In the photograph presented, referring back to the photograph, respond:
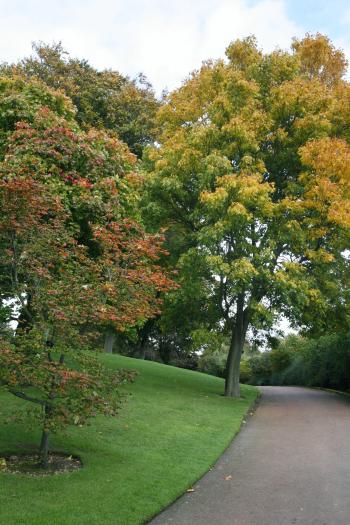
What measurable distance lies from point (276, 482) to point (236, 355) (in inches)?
427

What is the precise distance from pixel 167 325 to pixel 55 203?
11.5 meters

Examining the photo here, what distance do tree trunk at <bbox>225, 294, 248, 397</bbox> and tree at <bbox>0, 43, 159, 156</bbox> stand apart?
970 centimetres

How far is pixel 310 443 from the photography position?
1112cm

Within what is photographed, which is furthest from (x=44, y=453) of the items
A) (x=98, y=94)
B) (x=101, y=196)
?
(x=98, y=94)

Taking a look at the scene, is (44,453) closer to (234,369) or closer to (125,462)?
(125,462)

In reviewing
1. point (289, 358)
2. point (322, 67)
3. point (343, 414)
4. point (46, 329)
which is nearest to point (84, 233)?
point (46, 329)

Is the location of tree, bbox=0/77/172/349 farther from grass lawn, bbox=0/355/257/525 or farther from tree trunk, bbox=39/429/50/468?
grass lawn, bbox=0/355/257/525

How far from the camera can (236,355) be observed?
18906mm

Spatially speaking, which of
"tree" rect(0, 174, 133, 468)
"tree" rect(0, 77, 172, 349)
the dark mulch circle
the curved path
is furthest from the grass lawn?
"tree" rect(0, 77, 172, 349)

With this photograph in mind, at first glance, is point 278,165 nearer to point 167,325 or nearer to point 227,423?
point 167,325

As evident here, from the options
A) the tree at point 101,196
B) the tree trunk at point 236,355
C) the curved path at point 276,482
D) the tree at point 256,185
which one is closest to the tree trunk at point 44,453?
the tree at point 101,196

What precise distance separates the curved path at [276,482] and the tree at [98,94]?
15190 mm

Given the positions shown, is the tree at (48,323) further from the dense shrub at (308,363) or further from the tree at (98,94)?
the dense shrub at (308,363)

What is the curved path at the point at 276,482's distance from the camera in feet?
21.4
